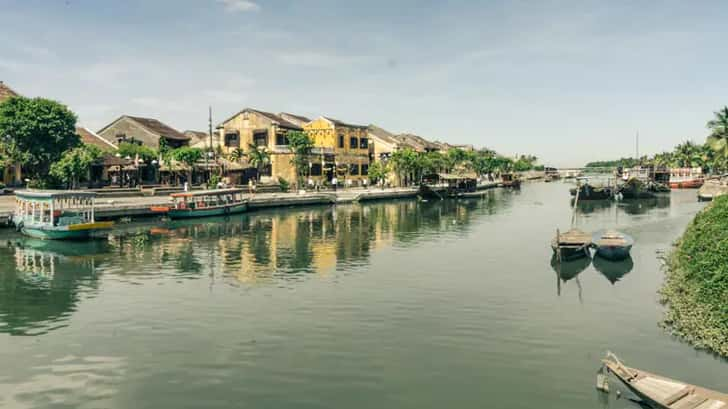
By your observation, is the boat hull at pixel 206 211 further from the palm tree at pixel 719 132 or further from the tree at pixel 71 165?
the palm tree at pixel 719 132

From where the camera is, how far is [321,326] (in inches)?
796

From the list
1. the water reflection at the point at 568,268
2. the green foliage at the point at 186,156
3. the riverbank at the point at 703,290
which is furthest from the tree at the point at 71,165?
the riverbank at the point at 703,290

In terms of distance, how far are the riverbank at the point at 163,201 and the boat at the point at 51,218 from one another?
14.0ft

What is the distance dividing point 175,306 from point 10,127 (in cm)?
4689

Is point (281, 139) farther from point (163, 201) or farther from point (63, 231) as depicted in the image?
point (63, 231)

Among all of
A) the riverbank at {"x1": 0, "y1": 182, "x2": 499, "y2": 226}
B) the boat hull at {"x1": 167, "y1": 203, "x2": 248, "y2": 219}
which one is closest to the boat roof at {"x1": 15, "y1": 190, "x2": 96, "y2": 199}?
the riverbank at {"x1": 0, "y1": 182, "x2": 499, "y2": 226}

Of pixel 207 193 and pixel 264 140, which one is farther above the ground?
pixel 264 140

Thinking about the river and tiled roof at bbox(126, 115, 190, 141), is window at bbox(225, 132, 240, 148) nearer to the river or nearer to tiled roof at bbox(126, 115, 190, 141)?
tiled roof at bbox(126, 115, 190, 141)

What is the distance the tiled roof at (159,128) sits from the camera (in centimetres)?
8938

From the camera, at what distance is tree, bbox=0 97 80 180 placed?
57656 mm

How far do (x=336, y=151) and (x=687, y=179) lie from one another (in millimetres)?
79132

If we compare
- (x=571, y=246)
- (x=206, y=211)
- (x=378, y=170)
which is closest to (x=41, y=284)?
(x=571, y=246)

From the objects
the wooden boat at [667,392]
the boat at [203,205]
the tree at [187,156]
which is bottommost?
the wooden boat at [667,392]

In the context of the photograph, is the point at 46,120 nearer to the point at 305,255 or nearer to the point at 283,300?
the point at 305,255
